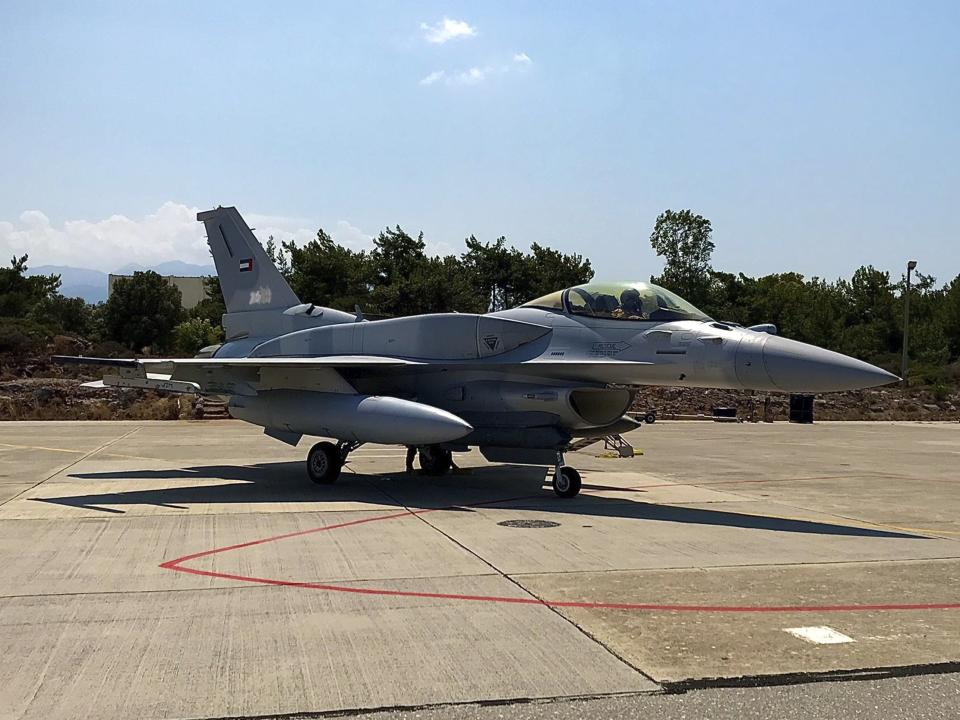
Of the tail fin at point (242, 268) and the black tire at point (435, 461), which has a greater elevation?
the tail fin at point (242, 268)

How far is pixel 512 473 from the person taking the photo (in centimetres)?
1521

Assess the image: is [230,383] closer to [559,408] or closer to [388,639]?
[559,408]

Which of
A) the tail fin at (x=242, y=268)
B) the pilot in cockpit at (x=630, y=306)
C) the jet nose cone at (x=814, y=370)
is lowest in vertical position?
the jet nose cone at (x=814, y=370)

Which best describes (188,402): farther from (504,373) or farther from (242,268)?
(504,373)

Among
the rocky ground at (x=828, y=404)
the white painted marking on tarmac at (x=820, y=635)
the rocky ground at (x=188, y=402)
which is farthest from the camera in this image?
the rocky ground at (x=828, y=404)

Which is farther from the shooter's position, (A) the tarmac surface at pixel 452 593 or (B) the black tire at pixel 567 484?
(B) the black tire at pixel 567 484

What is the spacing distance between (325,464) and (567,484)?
11.8 feet

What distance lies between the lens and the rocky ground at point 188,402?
3002 cm

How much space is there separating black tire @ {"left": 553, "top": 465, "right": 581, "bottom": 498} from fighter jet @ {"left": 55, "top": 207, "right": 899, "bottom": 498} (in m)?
0.01

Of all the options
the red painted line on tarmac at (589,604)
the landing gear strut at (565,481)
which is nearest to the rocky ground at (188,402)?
the landing gear strut at (565,481)

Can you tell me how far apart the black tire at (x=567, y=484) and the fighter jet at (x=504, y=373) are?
0.05 ft

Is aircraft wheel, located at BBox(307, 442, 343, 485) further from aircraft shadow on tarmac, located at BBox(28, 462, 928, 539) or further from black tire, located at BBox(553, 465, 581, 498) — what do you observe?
black tire, located at BBox(553, 465, 581, 498)

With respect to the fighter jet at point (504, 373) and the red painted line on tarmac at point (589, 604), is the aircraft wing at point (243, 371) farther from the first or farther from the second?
the red painted line on tarmac at point (589, 604)

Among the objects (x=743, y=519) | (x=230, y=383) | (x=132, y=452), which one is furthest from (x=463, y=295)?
(x=743, y=519)
